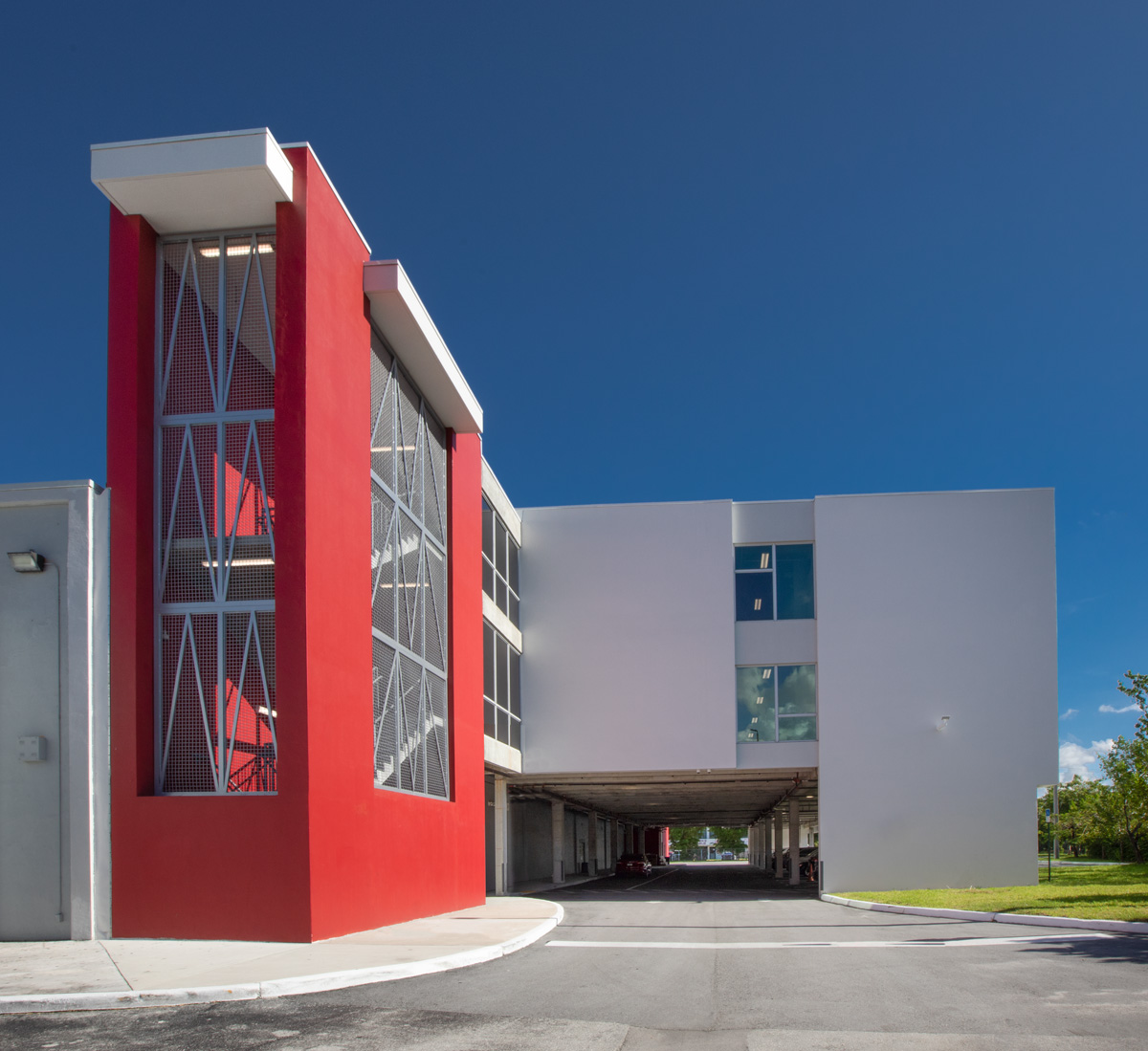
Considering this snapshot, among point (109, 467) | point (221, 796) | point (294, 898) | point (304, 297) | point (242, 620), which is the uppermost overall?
point (304, 297)

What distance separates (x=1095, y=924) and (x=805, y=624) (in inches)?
635

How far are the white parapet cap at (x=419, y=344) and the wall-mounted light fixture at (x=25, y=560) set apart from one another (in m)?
6.50

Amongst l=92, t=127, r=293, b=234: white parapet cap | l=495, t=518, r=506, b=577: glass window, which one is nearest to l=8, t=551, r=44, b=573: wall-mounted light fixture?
l=92, t=127, r=293, b=234: white parapet cap

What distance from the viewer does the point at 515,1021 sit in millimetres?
8352

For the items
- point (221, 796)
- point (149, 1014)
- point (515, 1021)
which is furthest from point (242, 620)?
point (515, 1021)

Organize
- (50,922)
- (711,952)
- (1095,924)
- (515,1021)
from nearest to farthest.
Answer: (515,1021), (50,922), (711,952), (1095,924)

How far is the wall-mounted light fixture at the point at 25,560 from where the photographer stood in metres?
13.8

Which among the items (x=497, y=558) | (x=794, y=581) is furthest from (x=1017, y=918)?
(x=497, y=558)

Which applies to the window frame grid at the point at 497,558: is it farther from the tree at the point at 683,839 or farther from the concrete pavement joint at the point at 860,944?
the tree at the point at 683,839

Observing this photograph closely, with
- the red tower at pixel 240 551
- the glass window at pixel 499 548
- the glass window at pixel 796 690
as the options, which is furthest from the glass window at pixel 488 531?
the red tower at pixel 240 551

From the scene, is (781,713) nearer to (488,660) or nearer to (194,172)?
(488,660)

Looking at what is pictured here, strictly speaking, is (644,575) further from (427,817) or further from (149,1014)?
(149,1014)

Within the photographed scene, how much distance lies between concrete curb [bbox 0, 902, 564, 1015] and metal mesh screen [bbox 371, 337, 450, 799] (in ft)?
22.1

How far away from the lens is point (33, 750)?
1354 centimetres
